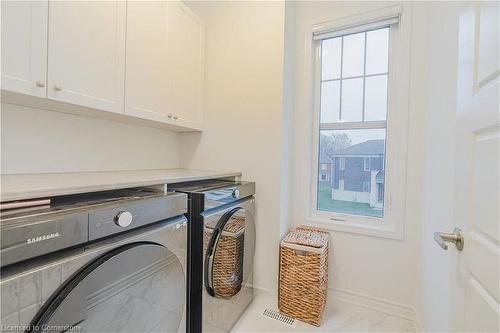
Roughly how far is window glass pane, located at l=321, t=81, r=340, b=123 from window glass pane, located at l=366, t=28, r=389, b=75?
27 cm

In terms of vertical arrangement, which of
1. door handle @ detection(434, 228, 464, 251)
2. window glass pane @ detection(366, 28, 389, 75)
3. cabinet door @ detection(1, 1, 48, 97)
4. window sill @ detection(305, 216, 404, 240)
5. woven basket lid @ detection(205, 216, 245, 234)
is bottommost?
window sill @ detection(305, 216, 404, 240)

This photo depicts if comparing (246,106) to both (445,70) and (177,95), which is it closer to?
(177,95)

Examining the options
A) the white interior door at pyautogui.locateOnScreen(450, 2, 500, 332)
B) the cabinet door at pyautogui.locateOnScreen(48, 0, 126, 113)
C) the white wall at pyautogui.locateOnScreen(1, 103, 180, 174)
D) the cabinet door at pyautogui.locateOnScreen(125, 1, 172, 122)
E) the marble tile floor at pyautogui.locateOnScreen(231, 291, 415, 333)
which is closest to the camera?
Answer: the white interior door at pyautogui.locateOnScreen(450, 2, 500, 332)

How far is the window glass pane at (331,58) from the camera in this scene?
2033mm

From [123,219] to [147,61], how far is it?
1118mm

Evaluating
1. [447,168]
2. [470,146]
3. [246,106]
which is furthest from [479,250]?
[246,106]

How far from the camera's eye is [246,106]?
198cm

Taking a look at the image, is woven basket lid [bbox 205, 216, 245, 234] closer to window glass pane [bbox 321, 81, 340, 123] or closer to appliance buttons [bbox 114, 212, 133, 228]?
appliance buttons [bbox 114, 212, 133, 228]

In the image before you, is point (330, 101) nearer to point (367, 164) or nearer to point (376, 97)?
point (376, 97)

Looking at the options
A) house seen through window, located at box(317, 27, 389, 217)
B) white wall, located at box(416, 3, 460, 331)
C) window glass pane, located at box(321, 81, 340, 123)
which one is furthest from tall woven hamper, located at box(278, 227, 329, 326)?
window glass pane, located at box(321, 81, 340, 123)

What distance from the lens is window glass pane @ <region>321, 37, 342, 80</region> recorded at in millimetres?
2033

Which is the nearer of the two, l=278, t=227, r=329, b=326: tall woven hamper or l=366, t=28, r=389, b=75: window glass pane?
l=278, t=227, r=329, b=326: tall woven hamper

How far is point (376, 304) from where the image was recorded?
1.82 m

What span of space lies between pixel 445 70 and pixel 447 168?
0.55 meters
